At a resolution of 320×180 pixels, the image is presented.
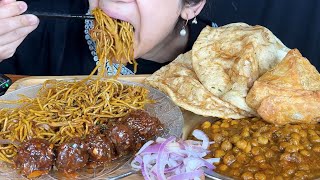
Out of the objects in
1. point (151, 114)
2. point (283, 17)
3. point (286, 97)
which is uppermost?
point (286, 97)

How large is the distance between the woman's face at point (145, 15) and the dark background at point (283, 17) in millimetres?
1714

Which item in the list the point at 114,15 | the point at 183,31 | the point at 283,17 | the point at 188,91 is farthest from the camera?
the point at 283,17

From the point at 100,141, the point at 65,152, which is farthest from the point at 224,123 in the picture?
the point at 65,152

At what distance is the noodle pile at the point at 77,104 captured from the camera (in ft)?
7.70

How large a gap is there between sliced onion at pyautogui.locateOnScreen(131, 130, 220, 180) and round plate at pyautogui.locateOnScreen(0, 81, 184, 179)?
0.38 feet

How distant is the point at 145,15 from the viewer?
9.77 ft

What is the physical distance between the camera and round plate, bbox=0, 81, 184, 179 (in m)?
2.12

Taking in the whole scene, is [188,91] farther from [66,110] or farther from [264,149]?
[66,110]

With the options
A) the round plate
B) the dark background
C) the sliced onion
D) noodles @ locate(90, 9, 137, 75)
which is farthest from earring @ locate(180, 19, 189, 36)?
the sliced onion

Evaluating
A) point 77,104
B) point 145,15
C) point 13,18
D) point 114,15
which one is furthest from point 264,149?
point 13,18

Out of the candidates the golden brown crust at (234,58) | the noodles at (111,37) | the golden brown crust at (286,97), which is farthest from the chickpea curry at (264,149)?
the noodles at (111,37)

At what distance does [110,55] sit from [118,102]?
0.58 metres

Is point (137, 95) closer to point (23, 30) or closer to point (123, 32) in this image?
point (123, 32)

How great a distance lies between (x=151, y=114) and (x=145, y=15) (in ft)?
2.46
